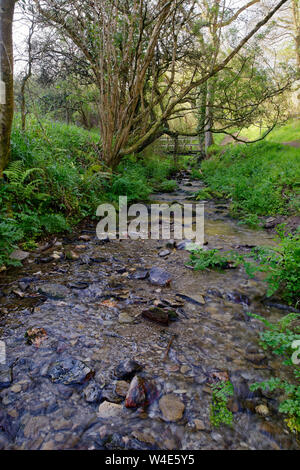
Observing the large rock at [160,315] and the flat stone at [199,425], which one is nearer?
the flat stone at [199,425]

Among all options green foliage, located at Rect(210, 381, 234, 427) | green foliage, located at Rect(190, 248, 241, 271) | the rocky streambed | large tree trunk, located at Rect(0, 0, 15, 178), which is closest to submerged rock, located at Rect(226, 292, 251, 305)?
the rocky streambed

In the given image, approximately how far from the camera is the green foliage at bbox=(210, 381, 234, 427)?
1663mm

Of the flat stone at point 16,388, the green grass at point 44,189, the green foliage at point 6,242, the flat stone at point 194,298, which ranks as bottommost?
the flat stone at point 16,388

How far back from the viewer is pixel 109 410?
168 centimetres

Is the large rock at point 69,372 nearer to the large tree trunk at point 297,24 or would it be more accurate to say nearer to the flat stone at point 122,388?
the flat stone at point 122,388

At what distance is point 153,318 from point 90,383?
0.93 meters

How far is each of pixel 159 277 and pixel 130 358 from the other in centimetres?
148

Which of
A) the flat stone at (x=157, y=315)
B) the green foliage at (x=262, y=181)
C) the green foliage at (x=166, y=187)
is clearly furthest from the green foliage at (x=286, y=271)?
the green foliage at (x=166, y=187)

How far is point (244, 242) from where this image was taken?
196 inches

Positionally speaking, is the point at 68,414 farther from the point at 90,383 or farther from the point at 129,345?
the point at 129,345

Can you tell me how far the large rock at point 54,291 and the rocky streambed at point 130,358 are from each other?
16mm

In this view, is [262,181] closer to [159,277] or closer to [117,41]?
[117,41]

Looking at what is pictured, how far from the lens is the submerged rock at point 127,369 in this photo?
76.5 inches

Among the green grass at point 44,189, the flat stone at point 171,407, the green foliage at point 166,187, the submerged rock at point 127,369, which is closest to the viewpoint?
the flat stone at point 171,407
